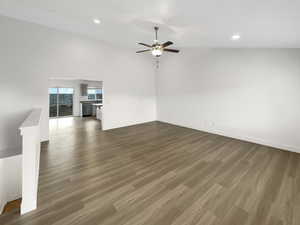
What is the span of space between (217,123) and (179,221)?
425cm

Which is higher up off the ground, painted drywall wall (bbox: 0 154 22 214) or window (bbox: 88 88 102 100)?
window (bbox: 88 88 102 100)

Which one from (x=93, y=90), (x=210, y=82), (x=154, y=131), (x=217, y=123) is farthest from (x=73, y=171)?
(x=93, y=90)

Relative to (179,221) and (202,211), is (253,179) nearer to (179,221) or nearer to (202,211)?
(202,211)

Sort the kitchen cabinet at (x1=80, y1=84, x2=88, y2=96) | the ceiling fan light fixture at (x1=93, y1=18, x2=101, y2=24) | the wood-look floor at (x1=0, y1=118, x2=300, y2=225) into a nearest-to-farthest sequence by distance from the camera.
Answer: the wood-look floor at (x1=0, y1=118, x2=300, y2=225)
the ceiling fan light fixture at (x1=93, y1=18, x2=101, y2=24)
the kitchen cabinet at (x1=80, y1=84, x2=88, y2=96)

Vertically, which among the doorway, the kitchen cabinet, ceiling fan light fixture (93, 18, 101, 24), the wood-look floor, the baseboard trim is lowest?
the wood-look floor

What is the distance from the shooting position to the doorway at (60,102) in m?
8.87

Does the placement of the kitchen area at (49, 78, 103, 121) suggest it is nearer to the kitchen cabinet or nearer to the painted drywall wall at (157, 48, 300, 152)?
the kitchen cabinet

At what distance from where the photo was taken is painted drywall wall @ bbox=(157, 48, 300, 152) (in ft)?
12.2

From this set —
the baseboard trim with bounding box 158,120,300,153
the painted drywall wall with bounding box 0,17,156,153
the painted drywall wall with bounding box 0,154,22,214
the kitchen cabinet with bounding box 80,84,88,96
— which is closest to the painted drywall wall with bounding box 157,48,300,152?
the baseboard trim with bounding box 158,120,300,153

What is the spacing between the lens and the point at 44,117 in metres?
4.25

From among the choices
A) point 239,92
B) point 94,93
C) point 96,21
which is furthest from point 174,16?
point 94,93

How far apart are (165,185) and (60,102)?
9.52 metres

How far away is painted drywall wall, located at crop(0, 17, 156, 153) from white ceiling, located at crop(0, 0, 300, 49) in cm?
48

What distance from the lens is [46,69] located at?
4160 mm
